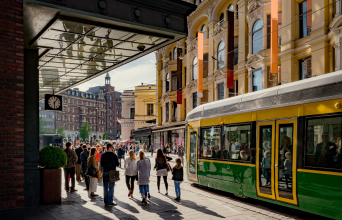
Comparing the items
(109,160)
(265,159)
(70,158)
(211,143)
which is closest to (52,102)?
(70,158)

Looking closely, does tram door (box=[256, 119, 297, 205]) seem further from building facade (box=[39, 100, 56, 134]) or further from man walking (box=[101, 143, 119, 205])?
building facade (box=[39, 100, 56, 134])

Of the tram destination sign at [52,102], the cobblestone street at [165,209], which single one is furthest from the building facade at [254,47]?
the tram destination sign at [52,102]

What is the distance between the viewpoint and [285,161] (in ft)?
29.1

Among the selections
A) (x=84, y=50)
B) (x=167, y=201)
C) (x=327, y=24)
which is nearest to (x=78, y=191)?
(x=167, y=201)

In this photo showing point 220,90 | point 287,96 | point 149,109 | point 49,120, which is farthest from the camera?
point 49,120

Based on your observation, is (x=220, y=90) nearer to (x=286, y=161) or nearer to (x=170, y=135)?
(x=170, y=135)

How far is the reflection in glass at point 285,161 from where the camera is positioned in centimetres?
871

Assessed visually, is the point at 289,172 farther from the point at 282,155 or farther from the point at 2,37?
the point at 2,37

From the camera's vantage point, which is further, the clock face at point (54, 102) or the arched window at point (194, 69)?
the arched window at point (194, 69)

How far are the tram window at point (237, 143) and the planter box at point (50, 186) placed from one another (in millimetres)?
5272

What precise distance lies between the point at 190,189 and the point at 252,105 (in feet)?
16.7

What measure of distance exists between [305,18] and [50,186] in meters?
17.2

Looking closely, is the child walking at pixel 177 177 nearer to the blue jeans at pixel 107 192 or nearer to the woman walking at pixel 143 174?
the woman walking at pixel 143 174

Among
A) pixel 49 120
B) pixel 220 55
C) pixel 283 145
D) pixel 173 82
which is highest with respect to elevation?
pixel 220 55
